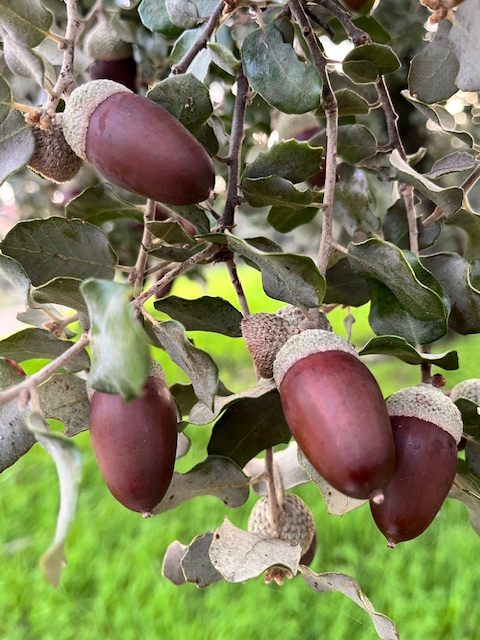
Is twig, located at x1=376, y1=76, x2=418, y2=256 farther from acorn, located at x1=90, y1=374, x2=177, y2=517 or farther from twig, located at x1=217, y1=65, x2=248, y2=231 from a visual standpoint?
acorn, located at x1=90, y1=374, x2=177, y2=517

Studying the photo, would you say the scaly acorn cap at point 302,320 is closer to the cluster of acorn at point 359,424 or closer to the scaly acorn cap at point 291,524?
the cluster of acorn at point 359,424

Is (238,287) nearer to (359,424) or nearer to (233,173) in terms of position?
(233,173)

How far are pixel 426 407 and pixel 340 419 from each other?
0.39ft

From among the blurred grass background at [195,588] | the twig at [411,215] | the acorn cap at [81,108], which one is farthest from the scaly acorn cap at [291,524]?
the blurred grass background at [195,588]

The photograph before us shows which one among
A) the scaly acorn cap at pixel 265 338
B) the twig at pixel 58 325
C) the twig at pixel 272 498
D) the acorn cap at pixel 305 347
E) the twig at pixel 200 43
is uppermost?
the twig at pixel 200 43

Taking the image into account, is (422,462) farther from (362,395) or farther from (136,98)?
(136,98)

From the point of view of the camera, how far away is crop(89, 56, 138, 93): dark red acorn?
3.01 ft

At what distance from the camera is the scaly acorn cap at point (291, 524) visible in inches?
27.2

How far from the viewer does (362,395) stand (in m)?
0.45

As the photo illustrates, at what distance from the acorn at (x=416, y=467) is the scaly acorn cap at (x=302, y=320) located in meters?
0.08

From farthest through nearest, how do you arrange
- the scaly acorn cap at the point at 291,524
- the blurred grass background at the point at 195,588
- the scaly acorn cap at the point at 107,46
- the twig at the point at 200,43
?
the blurred grass background at the point at 195,588, the scaly acorn cap at the point at 107,46, the scaly acorn cap at the point at 291,524, the twig at the point at 200,43

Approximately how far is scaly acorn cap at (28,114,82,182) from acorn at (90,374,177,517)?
21 centimetres

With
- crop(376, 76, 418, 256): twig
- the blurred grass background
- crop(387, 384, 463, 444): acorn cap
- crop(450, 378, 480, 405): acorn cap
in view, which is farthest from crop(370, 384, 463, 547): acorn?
the blurred grass background

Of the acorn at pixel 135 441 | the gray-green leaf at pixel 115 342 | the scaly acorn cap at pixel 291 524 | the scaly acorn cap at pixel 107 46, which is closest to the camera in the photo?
the gray-green leaf at pixel 115 342
